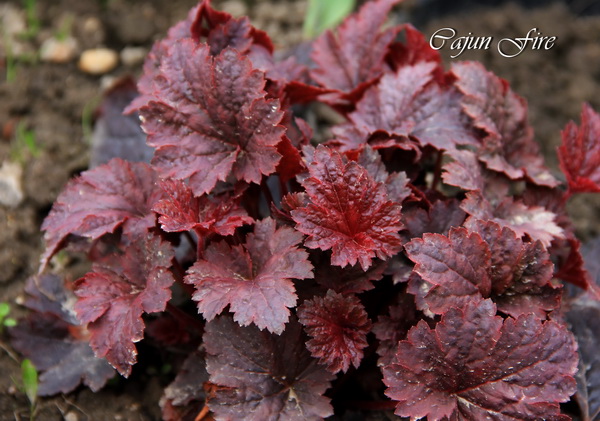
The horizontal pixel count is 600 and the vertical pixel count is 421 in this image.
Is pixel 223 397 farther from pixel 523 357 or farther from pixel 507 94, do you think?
pixel 507 94

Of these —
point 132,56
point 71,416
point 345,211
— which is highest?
point 345,211

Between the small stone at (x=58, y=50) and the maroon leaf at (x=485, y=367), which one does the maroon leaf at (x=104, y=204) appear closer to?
the maroon leaf at (x=485, y=367)

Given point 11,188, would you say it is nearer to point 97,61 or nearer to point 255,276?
point 97,61

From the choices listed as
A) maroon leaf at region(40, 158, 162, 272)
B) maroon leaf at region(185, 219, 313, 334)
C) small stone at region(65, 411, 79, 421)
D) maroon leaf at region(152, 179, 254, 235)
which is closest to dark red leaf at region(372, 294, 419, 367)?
maroon leaf at region(185, 219, 313, 334)

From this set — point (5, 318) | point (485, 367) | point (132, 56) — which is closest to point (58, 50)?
point (132, 56)

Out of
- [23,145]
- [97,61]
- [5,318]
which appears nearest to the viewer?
[5,318]

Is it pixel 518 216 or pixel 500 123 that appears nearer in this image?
pixel 518 216

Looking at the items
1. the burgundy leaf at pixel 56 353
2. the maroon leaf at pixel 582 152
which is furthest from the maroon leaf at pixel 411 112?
the burgundy leaf at pixel 56 353

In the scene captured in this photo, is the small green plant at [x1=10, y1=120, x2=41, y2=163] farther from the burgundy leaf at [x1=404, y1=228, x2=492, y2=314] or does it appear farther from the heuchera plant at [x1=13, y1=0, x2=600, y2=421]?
the burgundy leaf at [x1=404, y1=228, x2=492, y2=314]
